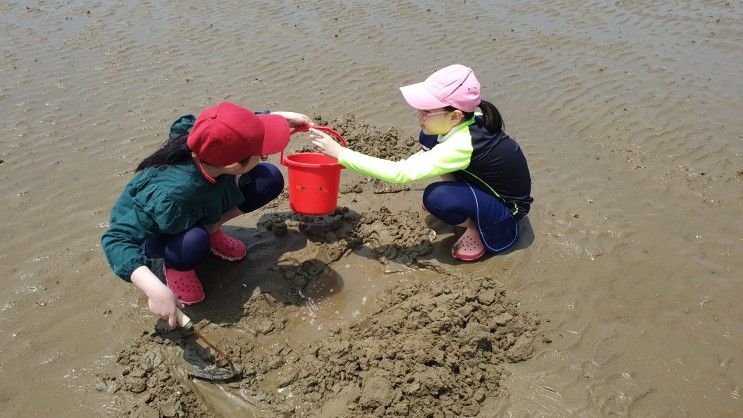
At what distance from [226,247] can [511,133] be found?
309 cm

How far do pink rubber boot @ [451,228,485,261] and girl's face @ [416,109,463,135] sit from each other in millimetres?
713

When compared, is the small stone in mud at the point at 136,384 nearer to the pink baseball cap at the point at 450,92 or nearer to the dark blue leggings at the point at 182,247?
the dark blue leggings at the point at 182,247

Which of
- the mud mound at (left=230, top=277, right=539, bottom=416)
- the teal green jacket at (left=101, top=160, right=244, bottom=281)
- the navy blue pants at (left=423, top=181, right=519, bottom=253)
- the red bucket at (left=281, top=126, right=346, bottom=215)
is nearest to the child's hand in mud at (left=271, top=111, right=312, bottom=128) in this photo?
the red bucket at (left=281, top=126, right=346, bottom=215)

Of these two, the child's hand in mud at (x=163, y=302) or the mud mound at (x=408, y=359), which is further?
the mud mound at (x=408, y=359)

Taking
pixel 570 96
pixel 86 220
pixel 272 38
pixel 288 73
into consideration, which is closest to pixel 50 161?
pixel 86 220

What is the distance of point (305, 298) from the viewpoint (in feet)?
11.3

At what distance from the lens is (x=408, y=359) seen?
278cm

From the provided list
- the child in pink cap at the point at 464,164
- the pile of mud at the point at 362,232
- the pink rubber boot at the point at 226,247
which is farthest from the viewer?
the pile of mud at the point at 362,232

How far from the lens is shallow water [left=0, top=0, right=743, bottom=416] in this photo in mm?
2998

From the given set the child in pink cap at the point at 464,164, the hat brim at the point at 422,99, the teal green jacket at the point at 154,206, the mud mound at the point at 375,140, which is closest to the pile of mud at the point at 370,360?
the child in pink cap at the point at 464,164

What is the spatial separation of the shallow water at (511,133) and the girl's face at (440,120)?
2.93 feet

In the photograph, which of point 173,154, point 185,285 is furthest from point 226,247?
point 173,154

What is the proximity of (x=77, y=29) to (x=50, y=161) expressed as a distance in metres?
3.73

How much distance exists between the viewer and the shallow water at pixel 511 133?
300cm
